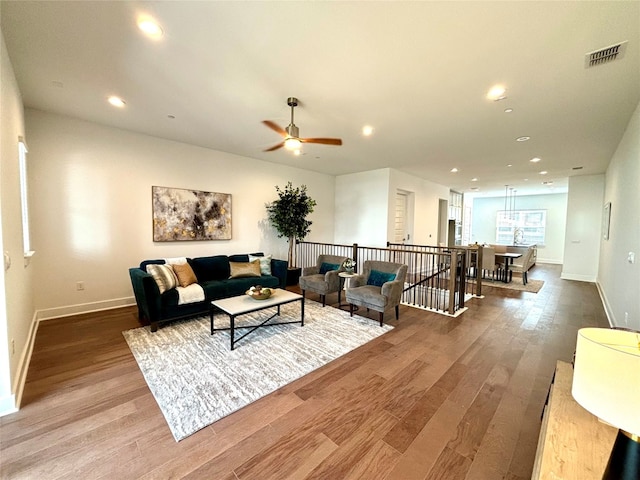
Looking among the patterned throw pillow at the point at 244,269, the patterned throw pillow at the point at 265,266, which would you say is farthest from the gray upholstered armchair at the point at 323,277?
the patterned throw pillow at the point at 244,269

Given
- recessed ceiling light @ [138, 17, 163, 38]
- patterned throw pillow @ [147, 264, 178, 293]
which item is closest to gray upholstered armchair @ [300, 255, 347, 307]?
patterned throw pillow @ [147, 264, 178, 293]

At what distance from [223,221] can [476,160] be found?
18.6 feet

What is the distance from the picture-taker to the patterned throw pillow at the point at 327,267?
192 inches

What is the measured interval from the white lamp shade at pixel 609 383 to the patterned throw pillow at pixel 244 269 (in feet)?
14.3

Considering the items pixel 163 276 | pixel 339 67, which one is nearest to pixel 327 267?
pixel 163 276

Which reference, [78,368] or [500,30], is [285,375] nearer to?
[78,368]

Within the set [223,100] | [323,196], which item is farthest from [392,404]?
[323,196]

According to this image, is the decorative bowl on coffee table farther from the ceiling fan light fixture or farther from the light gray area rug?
the ceiling fan light fixture

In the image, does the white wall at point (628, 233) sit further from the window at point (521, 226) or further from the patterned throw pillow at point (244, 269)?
the window at point (521, 226)

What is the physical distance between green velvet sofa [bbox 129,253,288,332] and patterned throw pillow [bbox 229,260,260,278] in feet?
0.33

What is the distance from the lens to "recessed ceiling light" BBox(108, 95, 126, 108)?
323 cm

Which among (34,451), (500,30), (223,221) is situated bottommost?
(34,451)

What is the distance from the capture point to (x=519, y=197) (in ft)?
38.2

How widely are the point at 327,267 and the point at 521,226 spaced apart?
11.1 meters
